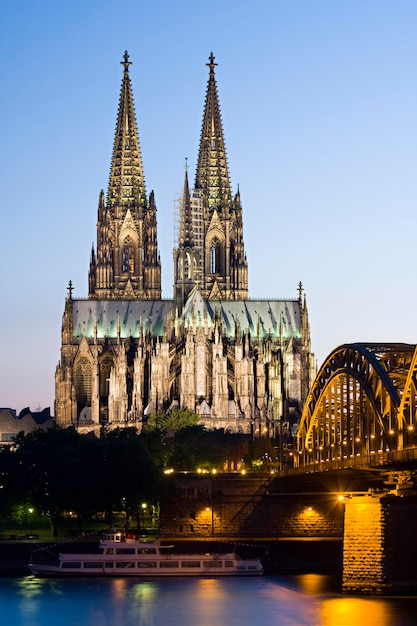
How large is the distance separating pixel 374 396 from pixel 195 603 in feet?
41.3

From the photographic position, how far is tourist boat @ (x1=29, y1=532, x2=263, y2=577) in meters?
99.5

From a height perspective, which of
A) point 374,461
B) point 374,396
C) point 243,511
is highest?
point 374,396

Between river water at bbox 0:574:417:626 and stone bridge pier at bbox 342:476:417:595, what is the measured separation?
1177 mm

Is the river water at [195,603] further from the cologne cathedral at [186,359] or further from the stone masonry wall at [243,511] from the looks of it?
the cologne cathedral at [186,359]

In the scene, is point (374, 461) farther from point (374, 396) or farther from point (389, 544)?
point (374, 396)

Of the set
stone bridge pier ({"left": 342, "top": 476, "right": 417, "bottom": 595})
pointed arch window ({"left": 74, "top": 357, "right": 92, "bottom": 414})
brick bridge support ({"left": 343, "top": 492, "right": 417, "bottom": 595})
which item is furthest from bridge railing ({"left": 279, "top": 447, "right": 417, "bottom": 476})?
pointed arch window ({"left": 74, "top": 357, "right": 92, "bottom": 414})

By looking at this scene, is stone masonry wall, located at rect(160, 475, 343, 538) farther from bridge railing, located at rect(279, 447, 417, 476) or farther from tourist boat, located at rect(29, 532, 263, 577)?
bridge railing, located at rect(279, 447, 417, 476)

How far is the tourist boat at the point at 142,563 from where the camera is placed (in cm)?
9950

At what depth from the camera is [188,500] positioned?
111m

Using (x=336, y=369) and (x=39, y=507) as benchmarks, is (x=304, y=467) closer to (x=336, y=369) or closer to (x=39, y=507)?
Answer: (x=336, y=369)

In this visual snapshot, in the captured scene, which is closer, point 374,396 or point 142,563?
point 374,396

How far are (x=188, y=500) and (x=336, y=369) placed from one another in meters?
19.7

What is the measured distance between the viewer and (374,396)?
8594 centimetres

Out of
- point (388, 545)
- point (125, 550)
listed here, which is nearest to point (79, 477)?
point (125, 550)
